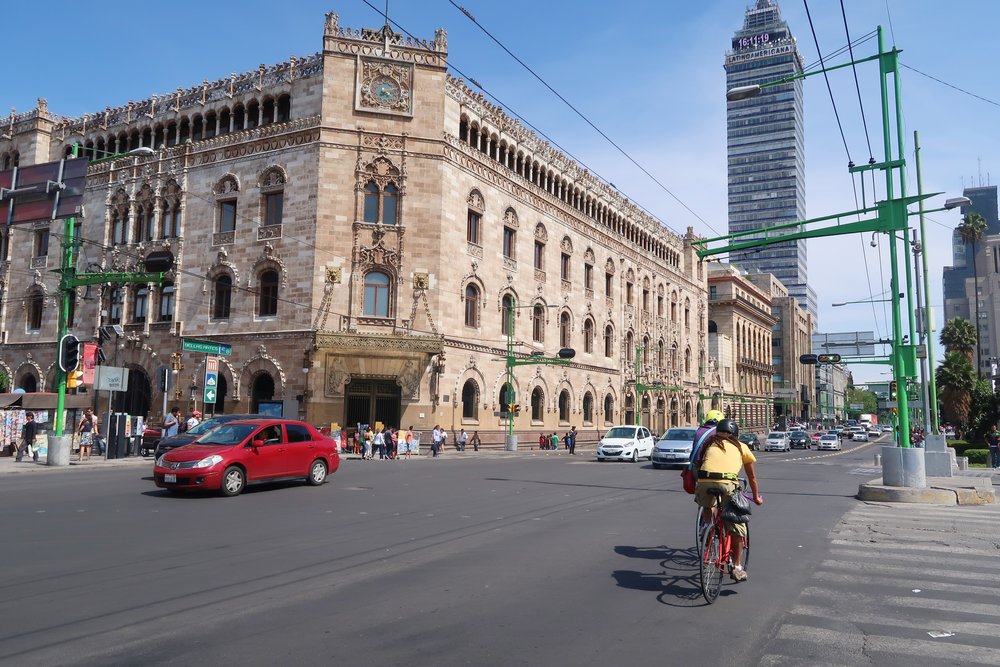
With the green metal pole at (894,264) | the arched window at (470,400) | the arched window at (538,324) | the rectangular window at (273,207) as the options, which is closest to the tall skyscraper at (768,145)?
the arched window at (538,324)

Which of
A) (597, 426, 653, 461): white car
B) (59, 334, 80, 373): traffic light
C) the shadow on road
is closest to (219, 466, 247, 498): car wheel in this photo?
the shadow on road

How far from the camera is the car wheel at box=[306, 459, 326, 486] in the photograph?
17.6 m

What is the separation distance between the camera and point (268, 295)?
37812mm

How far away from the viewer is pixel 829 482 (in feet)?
70.7

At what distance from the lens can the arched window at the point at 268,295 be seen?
1481 inches

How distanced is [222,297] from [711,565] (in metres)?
36.9

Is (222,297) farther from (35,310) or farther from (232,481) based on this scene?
(232,481)

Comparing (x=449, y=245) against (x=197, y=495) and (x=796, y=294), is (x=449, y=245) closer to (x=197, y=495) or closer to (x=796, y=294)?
(x=197, y=495)

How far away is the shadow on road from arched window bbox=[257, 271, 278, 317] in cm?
3126

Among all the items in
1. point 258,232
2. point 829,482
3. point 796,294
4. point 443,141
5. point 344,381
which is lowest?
point 829,482

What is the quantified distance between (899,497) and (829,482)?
6180 millimetres

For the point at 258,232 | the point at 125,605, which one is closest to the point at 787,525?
the point at 125,605

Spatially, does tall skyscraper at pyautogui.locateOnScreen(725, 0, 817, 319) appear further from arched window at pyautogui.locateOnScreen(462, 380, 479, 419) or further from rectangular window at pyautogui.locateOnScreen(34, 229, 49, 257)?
rectangular window at pyautogui.locateOnScreen(34, 229, 49, 257)

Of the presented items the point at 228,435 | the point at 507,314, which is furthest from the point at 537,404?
the point at 228,435
